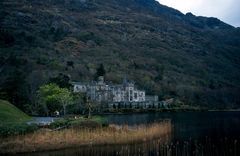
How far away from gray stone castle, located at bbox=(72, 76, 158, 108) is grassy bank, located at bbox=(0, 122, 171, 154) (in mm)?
88691

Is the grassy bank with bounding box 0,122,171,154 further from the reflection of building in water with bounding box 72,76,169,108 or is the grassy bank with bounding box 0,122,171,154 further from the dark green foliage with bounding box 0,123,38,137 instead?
the reflection of building in water with bounding box 72,76,169,108

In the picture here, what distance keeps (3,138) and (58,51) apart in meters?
161

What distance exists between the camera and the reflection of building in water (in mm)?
143000

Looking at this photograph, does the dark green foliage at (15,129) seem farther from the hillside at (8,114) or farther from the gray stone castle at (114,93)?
the gray stone castle at (114,93)

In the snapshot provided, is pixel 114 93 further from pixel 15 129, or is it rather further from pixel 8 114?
pixel 15 129

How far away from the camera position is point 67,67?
16750cm

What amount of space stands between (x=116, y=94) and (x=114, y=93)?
1.87 m

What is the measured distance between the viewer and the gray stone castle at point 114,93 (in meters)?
144

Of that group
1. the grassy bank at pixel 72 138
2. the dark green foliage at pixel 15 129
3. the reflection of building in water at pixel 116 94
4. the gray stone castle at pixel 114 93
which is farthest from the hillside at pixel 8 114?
the gray stone castle at pixel 114 93

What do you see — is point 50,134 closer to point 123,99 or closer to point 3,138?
point 3,138

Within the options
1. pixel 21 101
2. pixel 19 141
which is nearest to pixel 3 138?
pixel 19 141

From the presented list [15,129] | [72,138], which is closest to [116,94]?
[72,138]

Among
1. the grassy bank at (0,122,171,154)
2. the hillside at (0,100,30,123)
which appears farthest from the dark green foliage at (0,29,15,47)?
the grassy bank at (0,122,171,154)

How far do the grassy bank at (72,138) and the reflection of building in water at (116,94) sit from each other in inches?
3492
